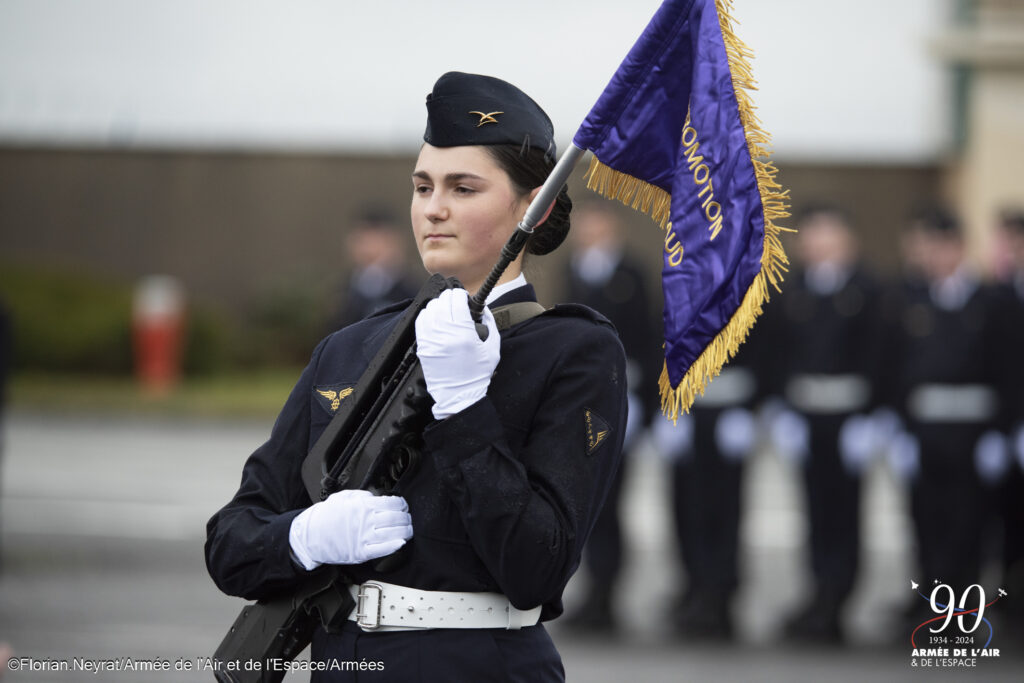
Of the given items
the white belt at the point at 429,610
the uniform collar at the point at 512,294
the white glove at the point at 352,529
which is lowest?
the white belt at the point at 429,610

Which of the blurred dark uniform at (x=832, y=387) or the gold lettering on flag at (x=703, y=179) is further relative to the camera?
the blurred dark uniform at (x=832, y=387)

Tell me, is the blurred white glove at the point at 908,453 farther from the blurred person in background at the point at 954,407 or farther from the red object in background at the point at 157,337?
the red object in background at the point at 157,337

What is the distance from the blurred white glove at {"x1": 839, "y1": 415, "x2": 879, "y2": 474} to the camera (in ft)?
24.0

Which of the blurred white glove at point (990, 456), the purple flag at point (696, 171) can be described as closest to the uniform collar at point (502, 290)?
the purple flag at point (696, 171)

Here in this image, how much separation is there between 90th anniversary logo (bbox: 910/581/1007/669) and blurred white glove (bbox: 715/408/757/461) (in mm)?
1235

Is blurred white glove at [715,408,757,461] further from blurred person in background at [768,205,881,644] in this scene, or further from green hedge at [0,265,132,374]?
green hedge at [0,265,132,374]

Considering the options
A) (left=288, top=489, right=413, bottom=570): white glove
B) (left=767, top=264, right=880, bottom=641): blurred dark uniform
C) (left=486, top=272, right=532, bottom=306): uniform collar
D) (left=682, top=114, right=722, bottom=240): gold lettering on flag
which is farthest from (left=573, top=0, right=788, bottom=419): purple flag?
(left=767, top=264, right=880, bottom=641): blurred dark uniform

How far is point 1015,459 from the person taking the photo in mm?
7562

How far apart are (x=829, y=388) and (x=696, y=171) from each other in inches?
199

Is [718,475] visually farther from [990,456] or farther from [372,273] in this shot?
[372,273]

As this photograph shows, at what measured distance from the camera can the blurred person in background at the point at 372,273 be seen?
8.62 m

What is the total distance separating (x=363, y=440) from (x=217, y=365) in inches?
628

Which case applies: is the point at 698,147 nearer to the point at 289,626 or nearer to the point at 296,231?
the point at 289,626

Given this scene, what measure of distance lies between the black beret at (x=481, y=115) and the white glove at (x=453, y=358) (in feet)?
1.12
